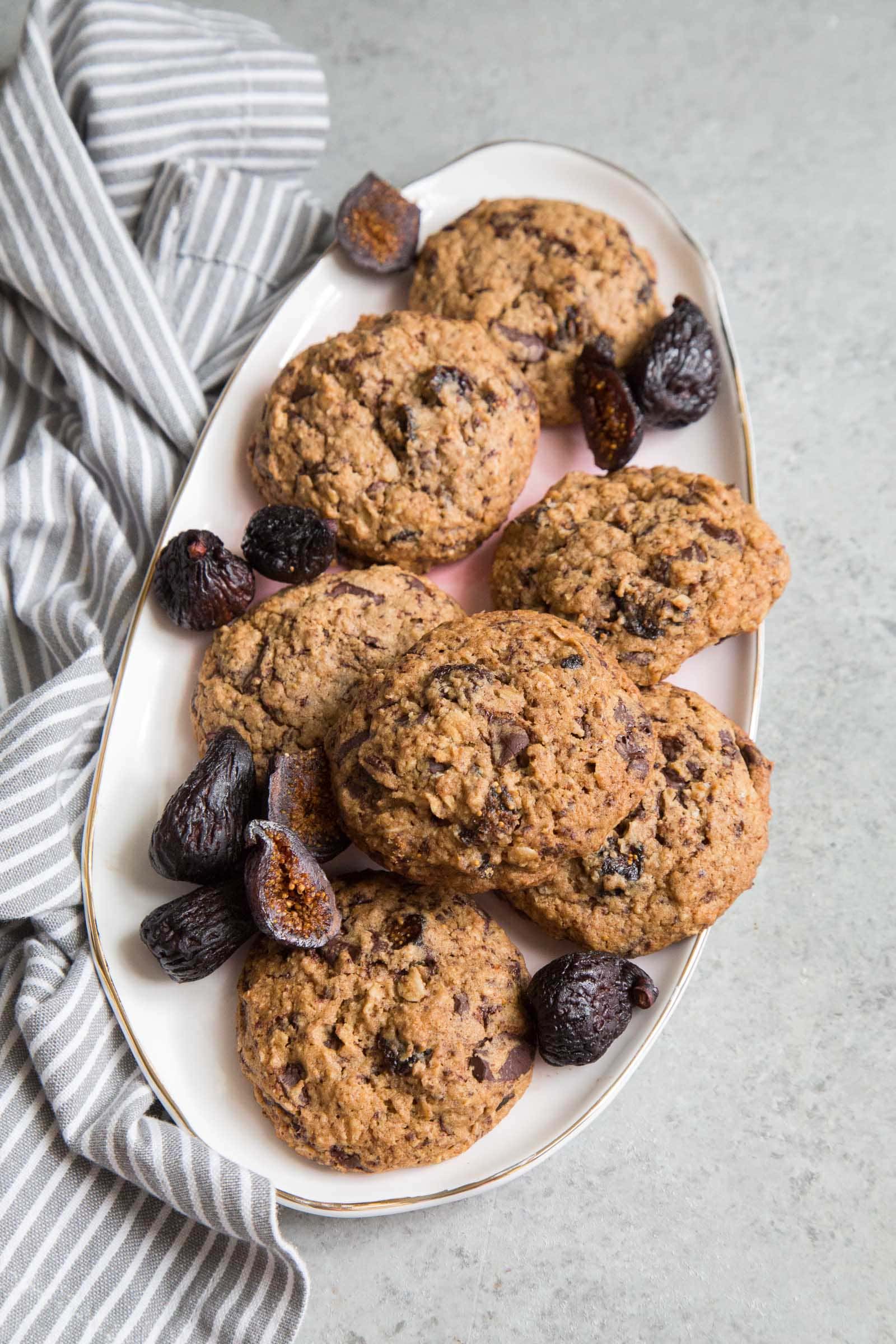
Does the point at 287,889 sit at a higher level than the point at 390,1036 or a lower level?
higher

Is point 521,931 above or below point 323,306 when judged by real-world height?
below

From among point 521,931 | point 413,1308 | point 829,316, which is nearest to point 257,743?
point 521,931

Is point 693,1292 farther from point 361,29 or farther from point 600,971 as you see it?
point 361,29

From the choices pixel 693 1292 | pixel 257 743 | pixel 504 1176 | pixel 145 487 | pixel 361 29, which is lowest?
pixel 693 1292

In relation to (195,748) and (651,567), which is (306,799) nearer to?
(195,748)

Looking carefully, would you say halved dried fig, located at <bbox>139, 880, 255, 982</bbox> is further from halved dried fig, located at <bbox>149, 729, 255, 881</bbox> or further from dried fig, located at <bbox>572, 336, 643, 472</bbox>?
dried fig, located at <bbox>572, 336, 643, 472</bbox>

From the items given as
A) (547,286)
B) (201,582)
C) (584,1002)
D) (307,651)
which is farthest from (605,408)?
(584,1002)
